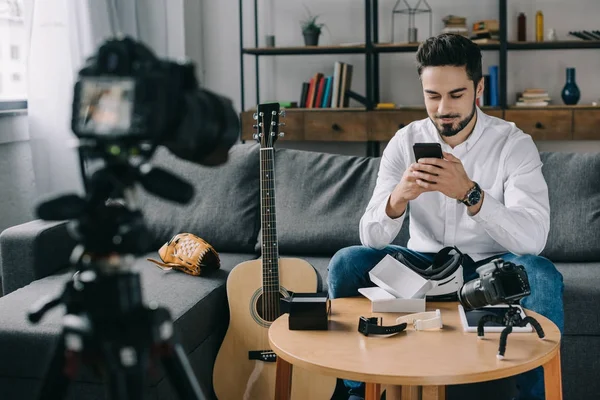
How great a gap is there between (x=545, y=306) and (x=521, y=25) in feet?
8.41

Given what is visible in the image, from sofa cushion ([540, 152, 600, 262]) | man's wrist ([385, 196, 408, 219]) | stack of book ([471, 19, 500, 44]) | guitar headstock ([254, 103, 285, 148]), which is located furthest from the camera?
stack of book ([471, 19, 500, 44])

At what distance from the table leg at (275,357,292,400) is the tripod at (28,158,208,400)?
964 millimetres

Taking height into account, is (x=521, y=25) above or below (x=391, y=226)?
above

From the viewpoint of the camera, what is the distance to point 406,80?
4.38m

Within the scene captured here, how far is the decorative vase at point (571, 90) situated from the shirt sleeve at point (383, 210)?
81.2 inches

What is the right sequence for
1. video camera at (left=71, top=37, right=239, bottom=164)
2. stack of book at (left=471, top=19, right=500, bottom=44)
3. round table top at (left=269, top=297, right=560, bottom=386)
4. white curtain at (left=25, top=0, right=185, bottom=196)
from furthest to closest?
stack of book at (left=471, top=19, right=500, bottom=44) → white curtain at (left=25, top=0, right=185, bottom=196) → round table top at (left=269, top=297, right=560, bottom=386) → video camera at (left=71, top=37, right=239, bottom=164)

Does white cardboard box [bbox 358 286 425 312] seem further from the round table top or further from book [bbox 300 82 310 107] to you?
book [bbox 300 82 310 107]

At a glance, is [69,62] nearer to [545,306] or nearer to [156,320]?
[545,306]

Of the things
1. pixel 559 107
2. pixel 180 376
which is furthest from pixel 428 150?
pixel 559 107

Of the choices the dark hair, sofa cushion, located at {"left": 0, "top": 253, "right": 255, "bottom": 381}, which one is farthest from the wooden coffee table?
the dark hair

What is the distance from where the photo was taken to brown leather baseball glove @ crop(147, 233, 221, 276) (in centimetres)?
242

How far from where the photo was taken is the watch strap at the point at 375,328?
64.1 inches

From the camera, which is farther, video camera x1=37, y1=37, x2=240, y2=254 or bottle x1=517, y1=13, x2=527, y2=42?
bottle x1=517, y1=13, x2=527, y2=42

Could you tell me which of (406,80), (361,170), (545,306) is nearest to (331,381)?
(545,306)
